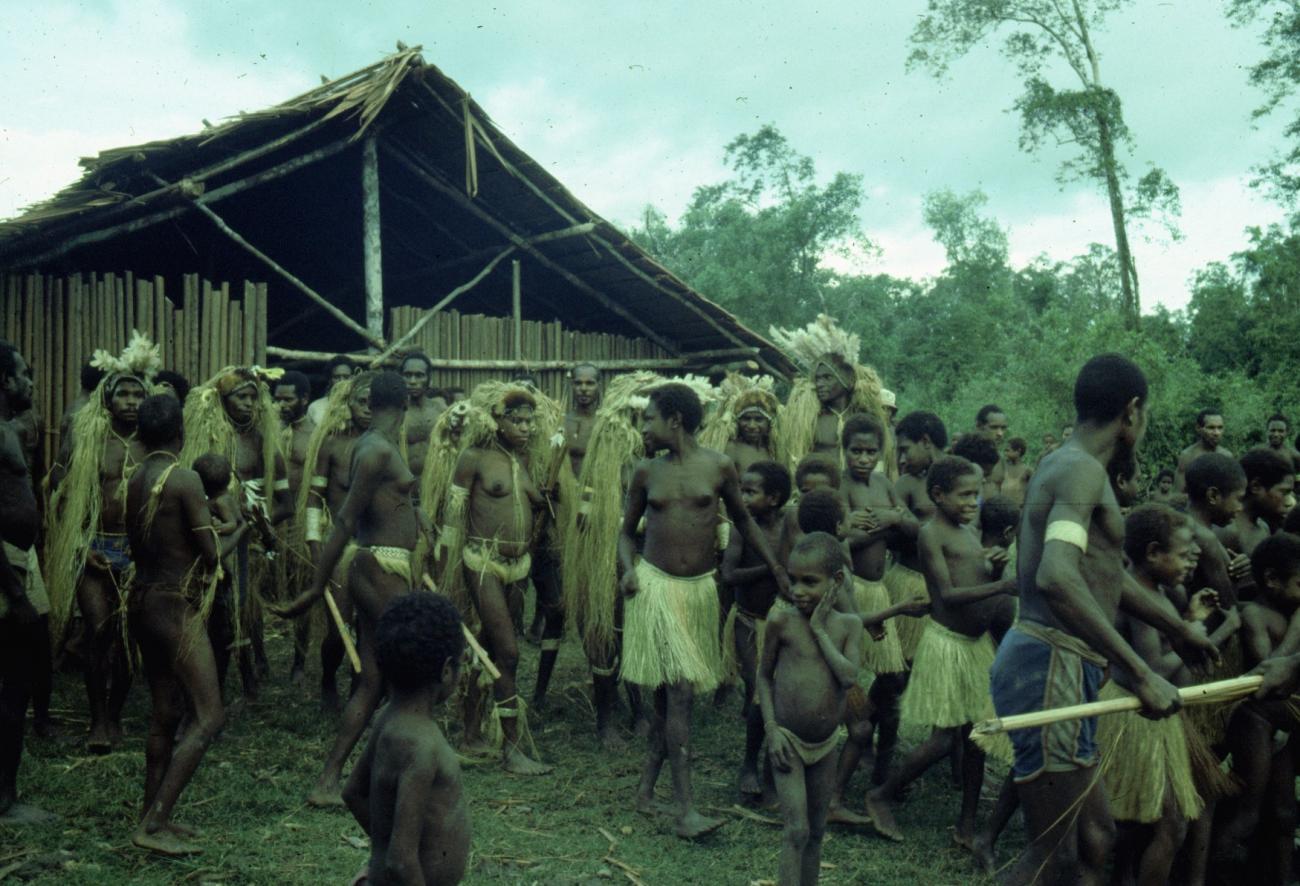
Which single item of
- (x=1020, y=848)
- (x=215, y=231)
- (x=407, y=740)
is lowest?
(x=1020, y=848)

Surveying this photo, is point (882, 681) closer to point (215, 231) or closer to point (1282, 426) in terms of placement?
point (1282, 426)

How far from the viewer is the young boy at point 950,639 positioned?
182 inches

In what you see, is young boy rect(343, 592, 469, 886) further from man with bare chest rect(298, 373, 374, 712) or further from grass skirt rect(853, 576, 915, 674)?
man with bare chest rect(298, 373, 374, 712)

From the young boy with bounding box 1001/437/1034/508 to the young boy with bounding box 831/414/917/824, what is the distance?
3.66 metres

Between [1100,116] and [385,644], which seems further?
[1100,116]

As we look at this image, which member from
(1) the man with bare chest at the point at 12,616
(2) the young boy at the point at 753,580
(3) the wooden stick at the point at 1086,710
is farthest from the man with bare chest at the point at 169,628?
(3) the wooden stick at the point at 1086,710

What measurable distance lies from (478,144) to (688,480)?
5.57m

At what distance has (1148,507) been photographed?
3779 millimetres

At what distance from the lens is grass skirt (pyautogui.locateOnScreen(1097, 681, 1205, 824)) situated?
139 inches

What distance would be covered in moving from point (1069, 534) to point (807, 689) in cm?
117

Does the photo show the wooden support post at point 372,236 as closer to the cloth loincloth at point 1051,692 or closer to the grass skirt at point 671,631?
the grass skirt at point 671,631

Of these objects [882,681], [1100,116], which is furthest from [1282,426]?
[1100,116]

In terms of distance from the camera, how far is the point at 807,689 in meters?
3.87

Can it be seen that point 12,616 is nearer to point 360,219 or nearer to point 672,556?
point 672,556
